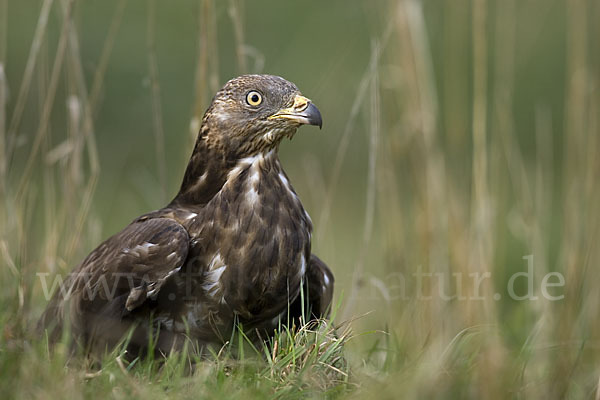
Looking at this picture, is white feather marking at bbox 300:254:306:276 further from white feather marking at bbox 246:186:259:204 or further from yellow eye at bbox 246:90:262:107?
yellow eye at bbox 246:90:262:107

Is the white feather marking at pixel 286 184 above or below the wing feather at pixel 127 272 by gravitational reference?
above

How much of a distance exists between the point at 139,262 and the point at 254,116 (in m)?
0.93

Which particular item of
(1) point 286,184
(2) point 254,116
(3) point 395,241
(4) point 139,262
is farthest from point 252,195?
(3) point 395,241

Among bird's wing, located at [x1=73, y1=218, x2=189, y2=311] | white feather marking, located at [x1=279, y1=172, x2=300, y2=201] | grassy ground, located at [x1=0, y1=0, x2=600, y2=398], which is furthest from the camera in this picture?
white feather marking, located at [x1=279, y1=172, x2=300, y2=201]

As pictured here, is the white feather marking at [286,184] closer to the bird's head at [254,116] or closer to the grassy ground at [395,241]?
the bird's head at [254,116]

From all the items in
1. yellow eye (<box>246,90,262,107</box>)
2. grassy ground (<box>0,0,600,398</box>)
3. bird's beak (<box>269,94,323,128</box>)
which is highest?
yellow eye (<box>246,90,262,107</box>)

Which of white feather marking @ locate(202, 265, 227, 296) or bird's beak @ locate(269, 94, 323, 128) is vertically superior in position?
bird's beak @ locate(269, 94, 323, 128)

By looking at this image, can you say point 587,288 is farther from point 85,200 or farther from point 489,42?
point 489,42

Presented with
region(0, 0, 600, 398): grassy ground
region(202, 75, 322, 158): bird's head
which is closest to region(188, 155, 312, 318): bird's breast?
region(202, 75, 322, 158): bird's head

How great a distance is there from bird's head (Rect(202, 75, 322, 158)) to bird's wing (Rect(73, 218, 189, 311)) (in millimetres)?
519

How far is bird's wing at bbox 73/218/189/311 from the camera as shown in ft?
15.2

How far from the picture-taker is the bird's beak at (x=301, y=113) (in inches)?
191

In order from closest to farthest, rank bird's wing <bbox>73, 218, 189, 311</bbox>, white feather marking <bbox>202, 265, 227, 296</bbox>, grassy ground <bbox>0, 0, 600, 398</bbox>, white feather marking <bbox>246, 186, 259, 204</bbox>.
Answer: grassy ground <bbox>0, 0, 600, 398</bbox>
bird's wing <bbox>73, 218, 189, 311</bbox>
white feather marking <bbox>202, 265, 227, 296</bbox>
white feather marking <bbox>246, 186, 259, 204</bbox>

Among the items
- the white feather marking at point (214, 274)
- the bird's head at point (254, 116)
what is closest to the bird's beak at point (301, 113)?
the bird's head at point (254, 116)
